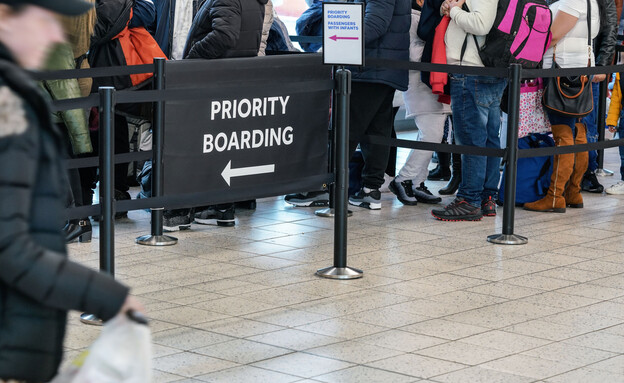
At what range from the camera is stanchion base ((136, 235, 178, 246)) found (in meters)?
7.41

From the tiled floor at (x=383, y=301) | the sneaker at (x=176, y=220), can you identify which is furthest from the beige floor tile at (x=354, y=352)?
the sneaker at (x=176, y=220)

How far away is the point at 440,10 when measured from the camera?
8531 millimetres

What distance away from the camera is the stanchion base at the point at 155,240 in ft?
24.3

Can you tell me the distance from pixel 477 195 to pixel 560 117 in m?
0.96

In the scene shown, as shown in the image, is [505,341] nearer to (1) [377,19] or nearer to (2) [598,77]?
(1) [377,19]

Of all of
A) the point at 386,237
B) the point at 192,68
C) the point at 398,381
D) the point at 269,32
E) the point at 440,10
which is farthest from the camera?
the point at 269,32

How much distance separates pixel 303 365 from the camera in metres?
4.80

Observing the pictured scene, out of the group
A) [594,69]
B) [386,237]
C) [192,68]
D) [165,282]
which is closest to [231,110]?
[192,68]

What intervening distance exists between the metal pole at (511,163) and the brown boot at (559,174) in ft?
4.45

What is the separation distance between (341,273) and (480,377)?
1.99m

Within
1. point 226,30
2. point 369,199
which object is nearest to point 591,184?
point 369,199

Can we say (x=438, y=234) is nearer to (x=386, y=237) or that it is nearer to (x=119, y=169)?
(x=386, y=237)

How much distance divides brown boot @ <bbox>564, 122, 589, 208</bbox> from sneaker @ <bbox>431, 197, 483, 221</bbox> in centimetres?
110

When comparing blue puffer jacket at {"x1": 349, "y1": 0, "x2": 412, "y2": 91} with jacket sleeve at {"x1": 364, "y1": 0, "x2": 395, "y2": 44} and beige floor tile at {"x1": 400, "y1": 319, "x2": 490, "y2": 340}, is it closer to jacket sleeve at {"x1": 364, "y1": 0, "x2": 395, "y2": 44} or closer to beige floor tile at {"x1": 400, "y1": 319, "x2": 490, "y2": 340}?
jacket sleeve at {"x1": 364, "y1": 0, "x2": 395, "y2": 44}
